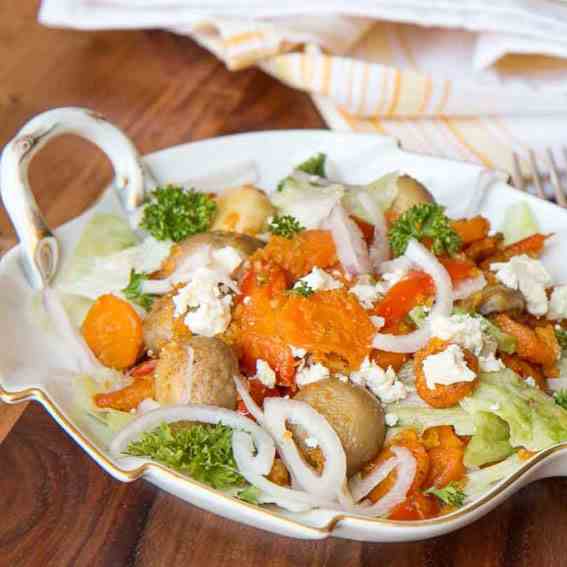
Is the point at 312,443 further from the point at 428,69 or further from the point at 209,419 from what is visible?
the point at 428,69

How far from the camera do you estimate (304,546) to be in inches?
99.4

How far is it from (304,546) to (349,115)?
94.3 inches

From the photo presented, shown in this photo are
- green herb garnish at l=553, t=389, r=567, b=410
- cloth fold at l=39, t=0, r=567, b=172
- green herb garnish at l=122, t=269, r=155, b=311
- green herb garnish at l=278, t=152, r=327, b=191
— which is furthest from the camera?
cloth fold at l=39, t=0, r=567, b=172

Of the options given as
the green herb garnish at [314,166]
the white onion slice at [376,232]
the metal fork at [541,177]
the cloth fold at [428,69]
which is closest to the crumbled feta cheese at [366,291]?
the white onion slice at [376,232]

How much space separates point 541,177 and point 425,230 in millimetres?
1249

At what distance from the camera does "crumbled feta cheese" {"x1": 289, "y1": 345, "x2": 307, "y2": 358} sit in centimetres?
261

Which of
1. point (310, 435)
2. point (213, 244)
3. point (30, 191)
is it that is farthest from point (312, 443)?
point (30, 191)

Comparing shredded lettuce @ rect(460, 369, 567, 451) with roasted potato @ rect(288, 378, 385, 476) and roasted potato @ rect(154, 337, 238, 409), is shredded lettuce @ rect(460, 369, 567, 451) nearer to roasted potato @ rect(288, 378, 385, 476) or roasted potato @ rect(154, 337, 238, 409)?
roasted potato @ rect(288, 378, 385, 476)

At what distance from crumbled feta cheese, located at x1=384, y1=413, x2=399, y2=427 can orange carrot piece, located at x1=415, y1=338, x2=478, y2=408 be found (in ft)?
0.31

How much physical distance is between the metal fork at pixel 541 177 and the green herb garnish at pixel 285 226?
1.23 metres

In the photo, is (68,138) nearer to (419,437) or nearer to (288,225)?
(288,225)

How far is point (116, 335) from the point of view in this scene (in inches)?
115

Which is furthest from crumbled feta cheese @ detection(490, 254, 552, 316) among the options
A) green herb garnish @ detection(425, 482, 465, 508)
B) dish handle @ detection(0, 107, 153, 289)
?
dish handle @ detection(0, 107, 153, 289)

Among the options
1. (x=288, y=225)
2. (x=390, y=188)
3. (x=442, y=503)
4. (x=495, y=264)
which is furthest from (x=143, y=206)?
(x=442, y=503)
